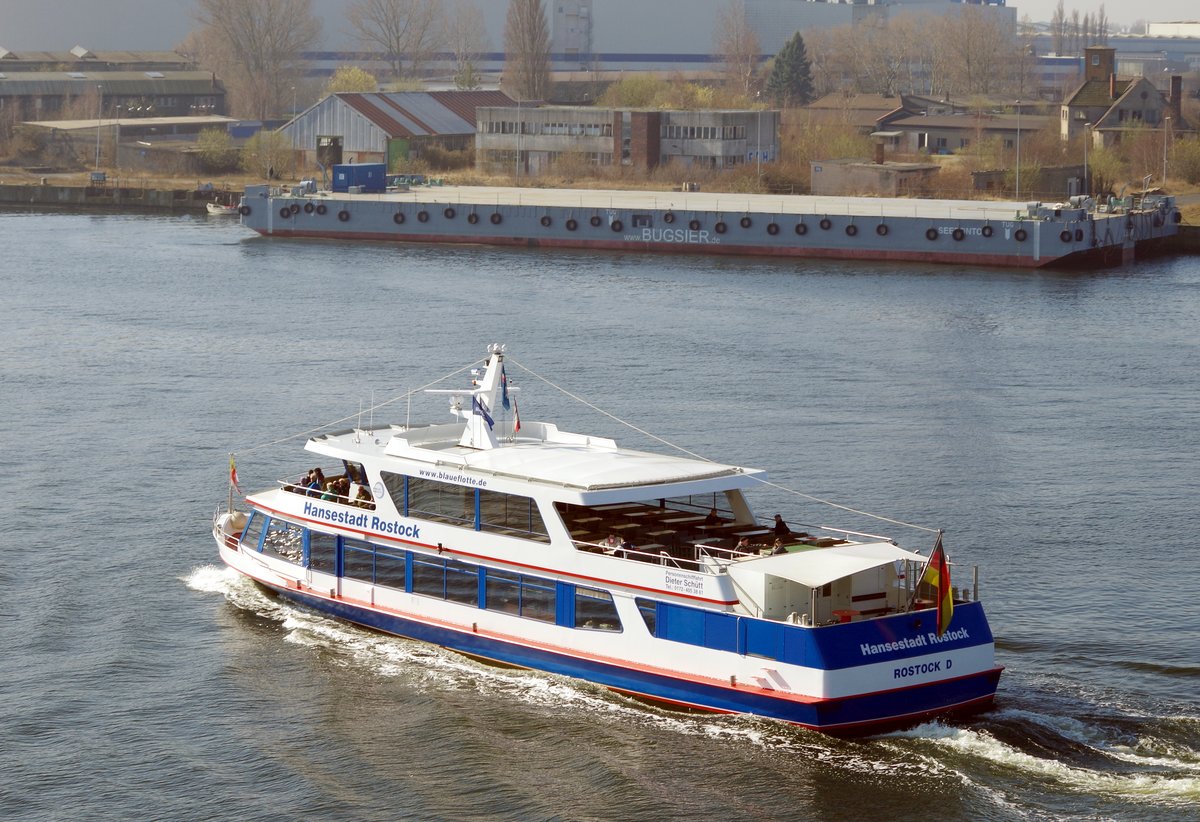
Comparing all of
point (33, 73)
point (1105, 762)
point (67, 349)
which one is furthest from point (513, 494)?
point (33, 73)

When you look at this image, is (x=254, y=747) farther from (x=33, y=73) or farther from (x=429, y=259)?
(x=33, y=73)

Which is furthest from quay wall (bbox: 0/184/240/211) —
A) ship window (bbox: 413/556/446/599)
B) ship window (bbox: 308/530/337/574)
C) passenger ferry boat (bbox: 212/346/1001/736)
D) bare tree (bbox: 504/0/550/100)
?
ship window (bbox: 413/556/446/599)

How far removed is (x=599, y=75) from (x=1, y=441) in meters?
141

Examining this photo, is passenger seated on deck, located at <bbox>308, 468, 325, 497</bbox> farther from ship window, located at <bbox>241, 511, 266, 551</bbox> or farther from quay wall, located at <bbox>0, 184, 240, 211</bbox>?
quay wall, located at <bbox>0, 184, 240, 211</bbox>

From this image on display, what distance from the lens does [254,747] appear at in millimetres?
23844

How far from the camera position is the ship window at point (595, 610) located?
80.5ft

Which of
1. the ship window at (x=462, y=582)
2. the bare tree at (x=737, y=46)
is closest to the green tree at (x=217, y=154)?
the bare tree at (x=737, y=46)

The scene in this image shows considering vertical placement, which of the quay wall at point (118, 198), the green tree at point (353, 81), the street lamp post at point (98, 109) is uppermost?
the green tree at point (353, 81)

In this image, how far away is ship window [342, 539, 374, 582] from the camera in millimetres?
27531

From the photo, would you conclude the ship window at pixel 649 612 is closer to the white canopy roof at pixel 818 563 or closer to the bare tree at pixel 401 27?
the white canopy roof at pixel 818 563

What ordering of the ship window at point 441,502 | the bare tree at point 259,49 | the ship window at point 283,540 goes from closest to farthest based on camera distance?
the ship window at point 441,502, the ship window at point 283,540, the bare tree at point 259,49

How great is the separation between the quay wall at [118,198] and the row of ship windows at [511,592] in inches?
3318

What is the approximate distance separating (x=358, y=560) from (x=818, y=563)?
817 cm

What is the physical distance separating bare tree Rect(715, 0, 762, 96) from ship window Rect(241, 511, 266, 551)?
13754 cm
